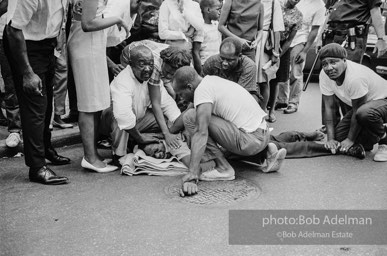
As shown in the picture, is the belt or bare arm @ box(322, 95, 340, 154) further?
the belt

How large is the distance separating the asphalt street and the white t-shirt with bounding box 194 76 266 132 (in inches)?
20.4

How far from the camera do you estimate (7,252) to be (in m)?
2.90

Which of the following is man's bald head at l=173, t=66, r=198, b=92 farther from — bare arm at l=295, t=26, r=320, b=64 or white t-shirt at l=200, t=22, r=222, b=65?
bare arm at l=295, t=26, r=320, b=64

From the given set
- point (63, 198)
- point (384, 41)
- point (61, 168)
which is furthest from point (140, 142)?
point (384, 41)

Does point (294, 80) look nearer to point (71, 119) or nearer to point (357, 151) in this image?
point (357, 151)

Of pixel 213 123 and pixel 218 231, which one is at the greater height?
pixel 213 123

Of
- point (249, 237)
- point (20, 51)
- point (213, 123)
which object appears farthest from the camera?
point (213, 123)

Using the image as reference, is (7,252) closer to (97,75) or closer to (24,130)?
(24,130)

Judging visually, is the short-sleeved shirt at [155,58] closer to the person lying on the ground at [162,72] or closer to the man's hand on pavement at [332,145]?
the person lying on the ground at [162,72]

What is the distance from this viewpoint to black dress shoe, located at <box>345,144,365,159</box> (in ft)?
16.1

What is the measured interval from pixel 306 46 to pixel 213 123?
3308mm

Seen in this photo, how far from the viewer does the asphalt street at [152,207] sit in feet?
9.76

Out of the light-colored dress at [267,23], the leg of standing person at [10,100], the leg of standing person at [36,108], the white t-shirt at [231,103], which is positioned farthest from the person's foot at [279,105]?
the leg of standing person at [36,108]

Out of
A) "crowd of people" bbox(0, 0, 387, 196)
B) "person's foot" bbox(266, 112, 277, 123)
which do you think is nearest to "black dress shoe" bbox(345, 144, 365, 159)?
"crowd of people" bbox(0, 0, 387, 196)
